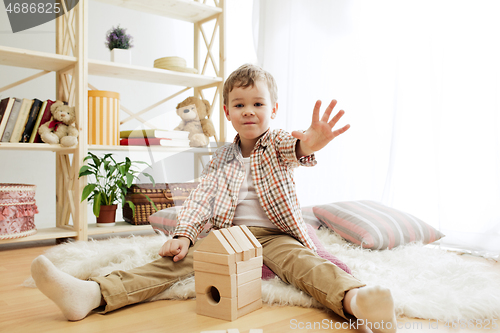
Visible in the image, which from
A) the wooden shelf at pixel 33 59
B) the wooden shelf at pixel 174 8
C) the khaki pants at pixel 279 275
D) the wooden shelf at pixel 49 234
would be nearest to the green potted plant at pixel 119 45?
the wooden shelf at pixel 174 8

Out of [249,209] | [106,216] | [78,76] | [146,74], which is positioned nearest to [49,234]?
[106,216]

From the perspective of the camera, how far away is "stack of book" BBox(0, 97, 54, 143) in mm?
1671

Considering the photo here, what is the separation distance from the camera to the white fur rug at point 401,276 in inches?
32.6

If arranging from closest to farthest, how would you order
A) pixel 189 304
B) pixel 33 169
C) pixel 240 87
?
pixel 189 304 < pixel 240 87 < pixel 33 169

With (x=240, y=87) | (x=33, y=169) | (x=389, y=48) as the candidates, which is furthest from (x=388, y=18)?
(x=33, y=169)

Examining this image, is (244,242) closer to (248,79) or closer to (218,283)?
(218,283)

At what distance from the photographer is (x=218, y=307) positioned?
80 cm

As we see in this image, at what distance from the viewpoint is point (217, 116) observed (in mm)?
2332

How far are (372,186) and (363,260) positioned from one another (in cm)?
78

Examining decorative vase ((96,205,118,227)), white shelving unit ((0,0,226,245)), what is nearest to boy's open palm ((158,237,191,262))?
white shelving unit ((0,0,226,245))

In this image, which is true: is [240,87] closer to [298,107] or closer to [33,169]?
[298,107]

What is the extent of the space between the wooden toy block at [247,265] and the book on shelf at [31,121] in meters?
1.36

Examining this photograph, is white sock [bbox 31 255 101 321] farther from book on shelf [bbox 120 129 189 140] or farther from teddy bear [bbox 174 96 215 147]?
→ teddy bear [bbox 174 96 215 147]

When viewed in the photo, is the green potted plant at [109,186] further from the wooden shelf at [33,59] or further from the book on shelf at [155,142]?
the wooden shelf at [33,59]
